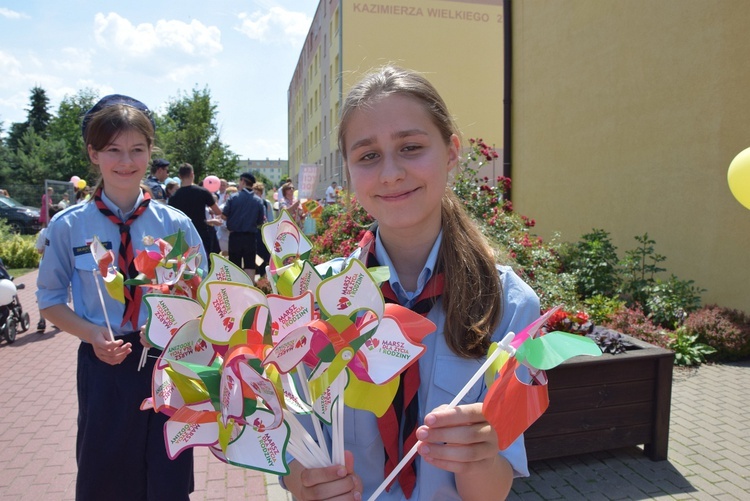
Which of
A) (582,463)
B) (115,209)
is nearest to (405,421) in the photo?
(115,209)

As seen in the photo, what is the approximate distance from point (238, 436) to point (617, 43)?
8.96m

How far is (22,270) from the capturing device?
12750 mm

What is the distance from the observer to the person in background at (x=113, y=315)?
2.04 meters

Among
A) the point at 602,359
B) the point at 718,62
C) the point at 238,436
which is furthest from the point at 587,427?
the point at 718,62

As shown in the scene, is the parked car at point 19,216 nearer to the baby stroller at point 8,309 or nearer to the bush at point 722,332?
the baby stroller at point 8,309

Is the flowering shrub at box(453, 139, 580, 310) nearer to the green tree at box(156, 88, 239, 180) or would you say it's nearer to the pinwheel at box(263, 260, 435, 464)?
the pinwheel at box(263, 260, 435, 464)

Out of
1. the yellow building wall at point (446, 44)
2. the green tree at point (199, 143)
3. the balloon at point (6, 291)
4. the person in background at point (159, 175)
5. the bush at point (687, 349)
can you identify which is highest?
the yellow building wall at point (446, 44)

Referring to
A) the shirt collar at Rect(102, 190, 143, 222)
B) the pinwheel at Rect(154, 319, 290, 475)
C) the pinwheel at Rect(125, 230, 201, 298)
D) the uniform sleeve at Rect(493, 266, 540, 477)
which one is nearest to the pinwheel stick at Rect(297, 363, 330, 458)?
the pinwheel at Rect(154, 319, 290, 475)

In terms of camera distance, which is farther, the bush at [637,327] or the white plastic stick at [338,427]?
the bush at [637,327]

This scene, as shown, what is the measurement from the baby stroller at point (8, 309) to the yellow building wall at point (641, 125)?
331 inches

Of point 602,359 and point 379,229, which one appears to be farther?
point 602,359

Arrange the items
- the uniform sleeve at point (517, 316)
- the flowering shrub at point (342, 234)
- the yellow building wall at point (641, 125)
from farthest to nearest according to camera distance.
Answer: the yellow building wall at point (641, 125)
the flowering shrub at point (342, 234)
the uniform sleeve at point (517, 316)

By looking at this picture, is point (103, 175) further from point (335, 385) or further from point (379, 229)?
point (335, 385)

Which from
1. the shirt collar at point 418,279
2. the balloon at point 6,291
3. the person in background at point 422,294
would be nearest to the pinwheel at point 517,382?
the person in background at point 422,294
